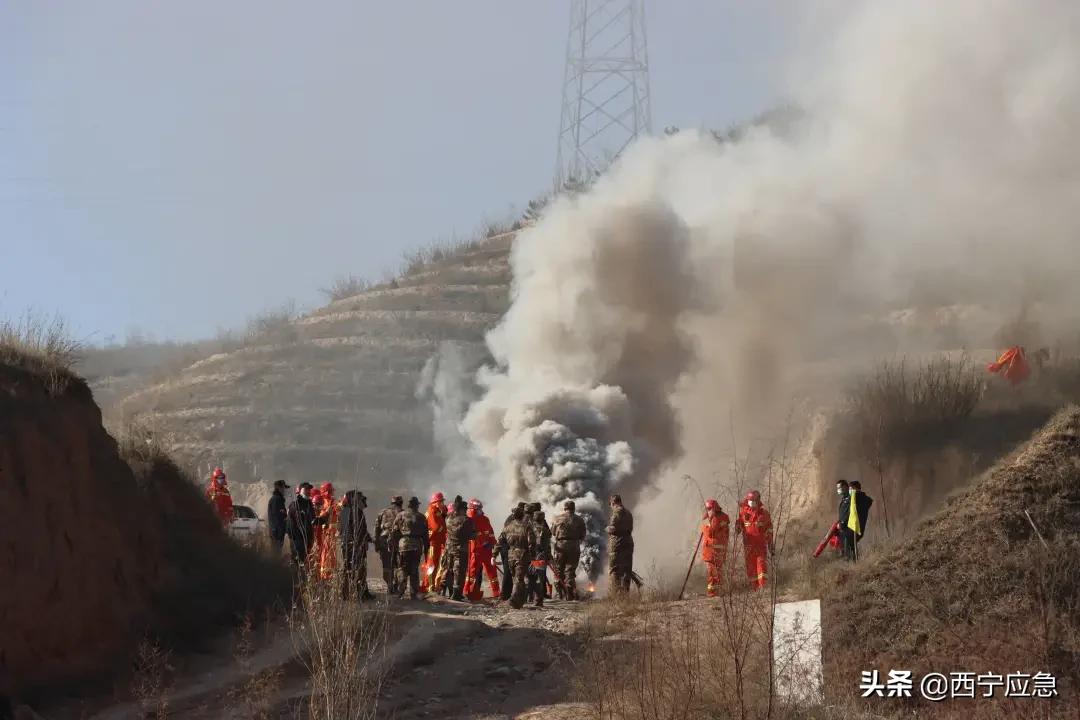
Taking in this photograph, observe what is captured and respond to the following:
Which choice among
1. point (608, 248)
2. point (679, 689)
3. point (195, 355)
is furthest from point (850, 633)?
point (195, 355)

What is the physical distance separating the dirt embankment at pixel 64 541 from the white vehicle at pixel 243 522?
5.41 m

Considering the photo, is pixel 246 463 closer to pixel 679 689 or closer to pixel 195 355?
pixel 195 355

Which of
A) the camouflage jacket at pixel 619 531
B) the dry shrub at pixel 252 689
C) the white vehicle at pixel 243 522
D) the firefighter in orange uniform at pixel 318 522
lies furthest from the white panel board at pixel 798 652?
the white vehicle at pixel 243 522

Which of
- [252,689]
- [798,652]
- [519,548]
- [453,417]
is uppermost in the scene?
[453,417]

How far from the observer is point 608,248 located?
3447cm

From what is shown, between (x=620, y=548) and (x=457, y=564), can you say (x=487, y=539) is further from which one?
(x=620, y=548)

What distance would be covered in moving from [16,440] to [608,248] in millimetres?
20862

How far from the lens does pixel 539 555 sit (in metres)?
22.3

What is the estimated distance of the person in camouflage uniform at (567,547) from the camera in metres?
22.9

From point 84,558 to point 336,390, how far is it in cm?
4253

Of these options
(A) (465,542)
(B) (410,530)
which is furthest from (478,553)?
(B) (410,530)

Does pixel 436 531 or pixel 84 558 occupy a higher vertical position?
pixel 436 531

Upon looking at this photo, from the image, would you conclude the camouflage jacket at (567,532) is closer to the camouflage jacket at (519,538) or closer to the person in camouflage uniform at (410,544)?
the camouflage jacket at (519,538)

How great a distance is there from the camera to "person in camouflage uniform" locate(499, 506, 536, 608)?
21.6 metres
